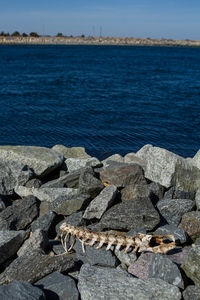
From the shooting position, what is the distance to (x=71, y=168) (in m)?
8.05

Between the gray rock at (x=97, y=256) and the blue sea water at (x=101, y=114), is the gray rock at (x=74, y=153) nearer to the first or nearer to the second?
the blue sea water at (x=101, y=114)

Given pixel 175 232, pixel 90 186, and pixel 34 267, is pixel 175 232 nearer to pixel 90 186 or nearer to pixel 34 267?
pixel 90 186

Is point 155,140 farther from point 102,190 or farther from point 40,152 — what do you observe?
point 102,190

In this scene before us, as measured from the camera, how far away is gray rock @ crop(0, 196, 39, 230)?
5.72 m

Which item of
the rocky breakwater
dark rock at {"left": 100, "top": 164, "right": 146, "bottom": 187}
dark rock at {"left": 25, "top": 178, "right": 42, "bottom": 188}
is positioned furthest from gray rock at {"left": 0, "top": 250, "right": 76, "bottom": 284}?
dark rock at {"left": 25, "top": 178, "right": 42, "bottom": 188}

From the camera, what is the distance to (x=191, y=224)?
17.4 ft

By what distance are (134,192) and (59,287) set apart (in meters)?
2.29

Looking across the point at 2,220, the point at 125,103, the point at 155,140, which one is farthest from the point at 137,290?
the point at 125,103

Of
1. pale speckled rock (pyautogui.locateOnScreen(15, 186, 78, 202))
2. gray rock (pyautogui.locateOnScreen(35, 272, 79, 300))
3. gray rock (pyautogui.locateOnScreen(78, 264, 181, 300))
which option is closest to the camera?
gray rock (pyautogui.locateOnScreen(78, 264, 181, 300))

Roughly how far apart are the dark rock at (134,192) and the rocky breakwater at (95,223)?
2 cm

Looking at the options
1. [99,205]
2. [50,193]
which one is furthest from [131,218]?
[50,193]

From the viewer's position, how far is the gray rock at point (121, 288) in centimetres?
376

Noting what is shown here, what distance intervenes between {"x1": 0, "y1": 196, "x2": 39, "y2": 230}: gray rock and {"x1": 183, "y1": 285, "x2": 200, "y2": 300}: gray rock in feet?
9.31

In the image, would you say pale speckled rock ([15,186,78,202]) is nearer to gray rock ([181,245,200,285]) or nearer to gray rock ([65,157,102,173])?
gray rock ([65,157,102,173])
